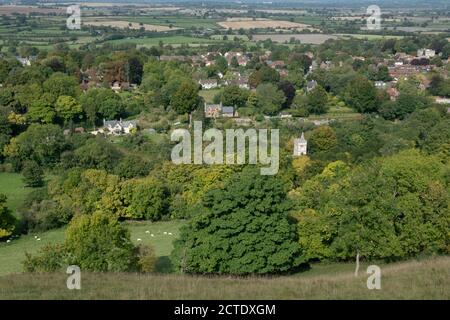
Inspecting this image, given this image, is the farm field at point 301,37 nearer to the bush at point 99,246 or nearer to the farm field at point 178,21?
the farm field at point 178,21

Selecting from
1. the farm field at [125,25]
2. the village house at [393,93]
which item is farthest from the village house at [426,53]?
the farm field at [125,25]

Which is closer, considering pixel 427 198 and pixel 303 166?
pixel 427 198

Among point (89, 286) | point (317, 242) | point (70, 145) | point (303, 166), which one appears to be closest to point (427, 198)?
point (317, 242)

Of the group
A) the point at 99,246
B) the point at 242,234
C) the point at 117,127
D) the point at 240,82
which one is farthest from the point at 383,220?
the point at 240,82

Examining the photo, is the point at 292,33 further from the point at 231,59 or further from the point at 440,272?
the point at 440,272

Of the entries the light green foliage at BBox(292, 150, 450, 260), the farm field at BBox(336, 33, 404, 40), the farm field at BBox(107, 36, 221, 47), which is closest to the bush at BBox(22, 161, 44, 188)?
the light green foliage at BBox(292, 150, 450, 260)

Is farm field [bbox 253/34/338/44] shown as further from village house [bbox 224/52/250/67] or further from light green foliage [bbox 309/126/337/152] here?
light green foliage [bbox 309/126/337/152]
